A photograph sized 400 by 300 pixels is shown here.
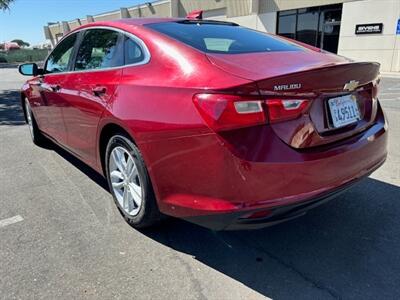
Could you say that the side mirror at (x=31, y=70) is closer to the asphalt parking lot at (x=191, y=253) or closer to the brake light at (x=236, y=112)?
the asphalt parking lot at (x=191, y=253)

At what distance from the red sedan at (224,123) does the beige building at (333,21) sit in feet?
61.7

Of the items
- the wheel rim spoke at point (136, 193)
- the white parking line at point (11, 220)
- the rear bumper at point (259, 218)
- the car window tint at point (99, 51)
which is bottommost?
the white parking line at point (11, 220)

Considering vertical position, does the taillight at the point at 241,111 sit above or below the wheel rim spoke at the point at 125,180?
above

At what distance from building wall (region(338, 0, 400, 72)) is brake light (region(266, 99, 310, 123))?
19404 millimetres

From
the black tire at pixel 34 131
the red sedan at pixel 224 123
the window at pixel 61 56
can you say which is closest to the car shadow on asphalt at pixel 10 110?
the black tire at pixel 34 131

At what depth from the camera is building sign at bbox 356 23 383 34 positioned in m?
19.3

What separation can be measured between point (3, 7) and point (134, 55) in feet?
42.6

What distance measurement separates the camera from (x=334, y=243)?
277 centimetres

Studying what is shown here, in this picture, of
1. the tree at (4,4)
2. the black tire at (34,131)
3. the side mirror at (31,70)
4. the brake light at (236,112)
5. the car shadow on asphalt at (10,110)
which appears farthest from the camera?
the tree at (4,4)

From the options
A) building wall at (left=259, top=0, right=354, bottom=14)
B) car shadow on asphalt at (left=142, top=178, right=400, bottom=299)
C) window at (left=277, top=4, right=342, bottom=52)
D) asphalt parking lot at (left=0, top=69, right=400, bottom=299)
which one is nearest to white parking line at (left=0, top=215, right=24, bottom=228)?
asphalt parking lot at (left=0, top=69, right=400, bottom=299)

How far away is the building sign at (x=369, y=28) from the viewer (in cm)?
1925

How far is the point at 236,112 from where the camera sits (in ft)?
6.70

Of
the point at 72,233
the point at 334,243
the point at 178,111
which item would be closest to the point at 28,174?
the point at 72,233

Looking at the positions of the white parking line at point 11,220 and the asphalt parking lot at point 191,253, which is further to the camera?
the white parking line at point 11,220
